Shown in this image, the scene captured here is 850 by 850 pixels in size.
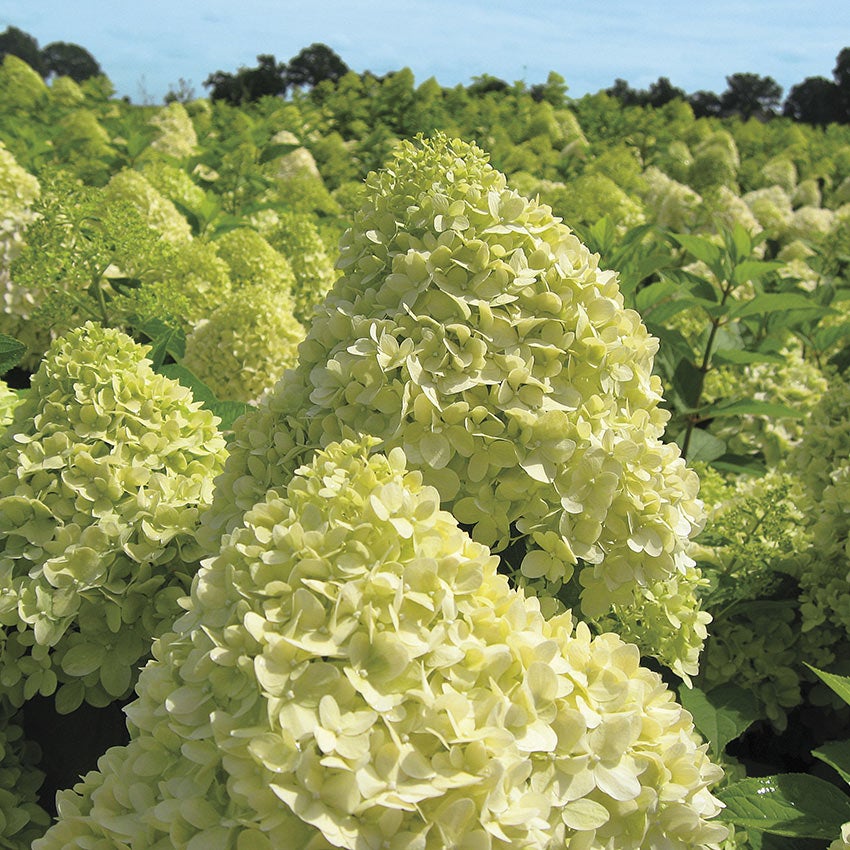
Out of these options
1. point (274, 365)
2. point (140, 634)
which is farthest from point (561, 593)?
point (274, 365)

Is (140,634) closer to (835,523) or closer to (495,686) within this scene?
(495,686)

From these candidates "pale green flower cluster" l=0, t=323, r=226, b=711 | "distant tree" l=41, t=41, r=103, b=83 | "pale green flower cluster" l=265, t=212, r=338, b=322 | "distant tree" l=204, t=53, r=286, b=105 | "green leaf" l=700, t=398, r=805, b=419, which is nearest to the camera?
"pale green flower cluster" l=0, t=323, r=226, b=711

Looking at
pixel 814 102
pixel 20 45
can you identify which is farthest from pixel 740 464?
pixel 20 45

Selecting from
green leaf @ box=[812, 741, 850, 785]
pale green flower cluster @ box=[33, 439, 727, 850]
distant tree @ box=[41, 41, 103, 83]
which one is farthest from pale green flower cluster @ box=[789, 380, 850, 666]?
distant tree @ box=[41, 41, 103, 83]

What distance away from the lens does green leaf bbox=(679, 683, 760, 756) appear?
1690 mm

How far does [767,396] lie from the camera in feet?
10.8

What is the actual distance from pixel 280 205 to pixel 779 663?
10.7 feet

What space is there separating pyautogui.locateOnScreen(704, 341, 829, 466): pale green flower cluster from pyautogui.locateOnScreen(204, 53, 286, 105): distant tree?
1021 cm

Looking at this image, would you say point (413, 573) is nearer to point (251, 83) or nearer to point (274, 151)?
point (274, 151)

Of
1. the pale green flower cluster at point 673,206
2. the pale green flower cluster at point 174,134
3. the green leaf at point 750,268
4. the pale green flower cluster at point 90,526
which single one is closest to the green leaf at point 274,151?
the pale green flower cluster at point 174,134

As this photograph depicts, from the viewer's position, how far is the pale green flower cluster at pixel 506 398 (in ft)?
4.21

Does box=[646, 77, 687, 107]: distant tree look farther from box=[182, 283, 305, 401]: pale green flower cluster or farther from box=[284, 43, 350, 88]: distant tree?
box=[182, 283, 305, 401]: pale green flower cluster

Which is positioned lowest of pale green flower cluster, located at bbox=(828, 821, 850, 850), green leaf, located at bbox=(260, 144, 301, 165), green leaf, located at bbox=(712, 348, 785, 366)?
pale green flower cluster, located at bbox=(828, 821, 850, 850)

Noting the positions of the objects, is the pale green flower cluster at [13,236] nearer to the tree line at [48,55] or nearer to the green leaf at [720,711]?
the green leaf at [720,711]
